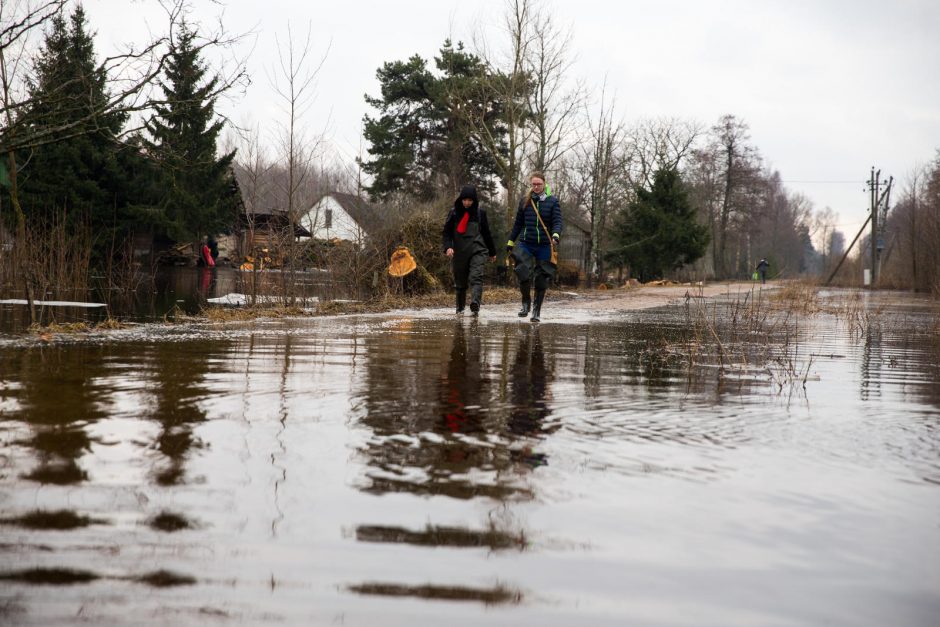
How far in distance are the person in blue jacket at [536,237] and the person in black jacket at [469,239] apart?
553 millimetres

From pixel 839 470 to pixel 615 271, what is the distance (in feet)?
165

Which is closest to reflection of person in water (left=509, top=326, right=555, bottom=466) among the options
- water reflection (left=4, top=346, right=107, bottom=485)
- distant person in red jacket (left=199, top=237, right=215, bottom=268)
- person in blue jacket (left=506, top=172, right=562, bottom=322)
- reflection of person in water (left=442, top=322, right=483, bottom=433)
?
reflection of person in water (left=442, top=322, right=483, bottom=433)

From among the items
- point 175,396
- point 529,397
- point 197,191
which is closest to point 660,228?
point 197,191

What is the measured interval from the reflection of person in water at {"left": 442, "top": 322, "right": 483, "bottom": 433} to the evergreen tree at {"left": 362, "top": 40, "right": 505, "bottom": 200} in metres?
34.6

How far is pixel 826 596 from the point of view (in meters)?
2.17

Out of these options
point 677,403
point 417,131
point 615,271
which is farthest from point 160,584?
point 615,271

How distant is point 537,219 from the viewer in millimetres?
12672

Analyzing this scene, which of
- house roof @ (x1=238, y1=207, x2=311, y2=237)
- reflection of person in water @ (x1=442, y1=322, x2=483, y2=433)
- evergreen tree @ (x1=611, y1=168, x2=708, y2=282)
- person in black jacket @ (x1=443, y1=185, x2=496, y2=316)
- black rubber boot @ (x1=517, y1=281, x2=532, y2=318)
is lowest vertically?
reflection of person in water @ (x1=442, y1=322, x2=483, y2=433)

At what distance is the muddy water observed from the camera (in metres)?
2.10

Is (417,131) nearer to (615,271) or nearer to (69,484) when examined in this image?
(615,271)

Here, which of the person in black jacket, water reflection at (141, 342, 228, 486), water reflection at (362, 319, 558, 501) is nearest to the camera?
water reflection at (362, 319, 558, 501)

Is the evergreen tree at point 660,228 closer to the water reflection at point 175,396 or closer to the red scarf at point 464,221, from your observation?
the red scarf at point 464,221

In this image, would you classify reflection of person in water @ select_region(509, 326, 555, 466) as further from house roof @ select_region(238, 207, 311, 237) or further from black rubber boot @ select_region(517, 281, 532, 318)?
house roof @ select_region(238, 207, 311, 237)

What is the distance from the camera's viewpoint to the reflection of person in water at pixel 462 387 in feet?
14.1
